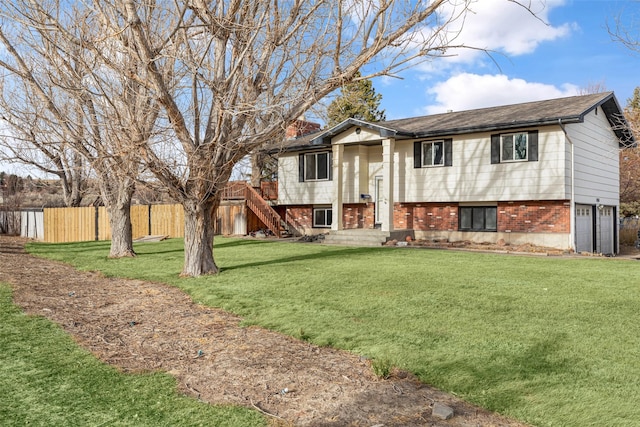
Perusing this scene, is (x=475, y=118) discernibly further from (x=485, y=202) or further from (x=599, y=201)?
(x=599, y=201)

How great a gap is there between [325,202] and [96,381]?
60.5ft

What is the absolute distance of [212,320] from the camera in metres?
7.12

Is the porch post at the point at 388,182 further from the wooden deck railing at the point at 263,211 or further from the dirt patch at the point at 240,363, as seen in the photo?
the dirt patch at the point at 240,363

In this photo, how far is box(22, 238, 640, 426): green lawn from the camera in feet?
14.2

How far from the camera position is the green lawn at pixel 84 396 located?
12.5ft

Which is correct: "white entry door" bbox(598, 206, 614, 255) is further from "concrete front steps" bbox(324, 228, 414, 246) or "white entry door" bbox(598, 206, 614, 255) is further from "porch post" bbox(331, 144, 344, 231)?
"porch post" bbox(331, 144, 344, 231)

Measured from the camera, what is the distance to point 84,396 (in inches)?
168

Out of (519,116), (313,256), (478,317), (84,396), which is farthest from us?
(519,116)

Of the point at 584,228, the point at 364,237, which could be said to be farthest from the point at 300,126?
the point at 584,228

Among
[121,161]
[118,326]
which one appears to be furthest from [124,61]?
[118,326]

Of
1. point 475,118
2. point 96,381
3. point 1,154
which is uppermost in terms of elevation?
point 475,118

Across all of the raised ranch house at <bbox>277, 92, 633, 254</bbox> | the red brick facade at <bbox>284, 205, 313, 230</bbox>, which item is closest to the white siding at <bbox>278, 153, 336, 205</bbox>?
the raised ranch house at <bbox>277, 92, 633, 254</bbox>

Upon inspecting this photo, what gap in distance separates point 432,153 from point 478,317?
14.2m

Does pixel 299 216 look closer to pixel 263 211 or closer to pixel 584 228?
pixel 263 211
